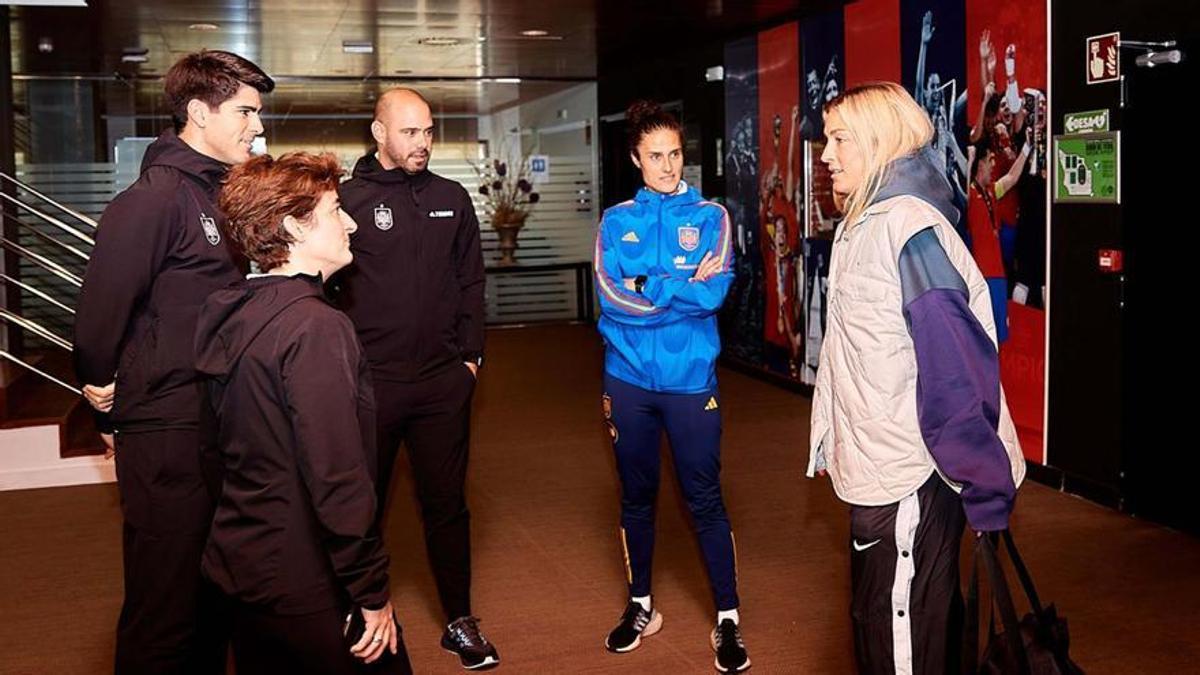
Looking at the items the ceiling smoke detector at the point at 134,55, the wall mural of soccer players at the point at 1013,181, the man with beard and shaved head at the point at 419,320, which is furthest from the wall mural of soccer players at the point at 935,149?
the ceiling smoke detector at the point at 134,55

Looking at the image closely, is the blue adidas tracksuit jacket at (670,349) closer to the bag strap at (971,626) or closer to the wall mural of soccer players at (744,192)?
the bag strap at (971,626)

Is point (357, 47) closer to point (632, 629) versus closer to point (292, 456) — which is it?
point (632, 629)

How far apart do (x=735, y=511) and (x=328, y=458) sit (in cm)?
389

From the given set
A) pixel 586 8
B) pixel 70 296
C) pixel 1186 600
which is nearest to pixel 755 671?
pixel 1186 600

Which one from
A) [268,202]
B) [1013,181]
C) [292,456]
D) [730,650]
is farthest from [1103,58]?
[292,456]

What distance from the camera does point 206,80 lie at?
125 inches

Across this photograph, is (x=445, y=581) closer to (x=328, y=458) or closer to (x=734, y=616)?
(x=734, y=616)

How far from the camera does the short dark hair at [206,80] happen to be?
3.17m

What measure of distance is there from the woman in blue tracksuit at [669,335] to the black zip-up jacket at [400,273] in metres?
0.49

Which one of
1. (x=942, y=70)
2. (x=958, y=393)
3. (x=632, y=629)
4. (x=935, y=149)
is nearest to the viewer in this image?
(x=958, y=393)

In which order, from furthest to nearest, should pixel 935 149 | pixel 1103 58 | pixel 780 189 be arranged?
pixel 780 189 < pixel 935 149 < pixel 1103 58

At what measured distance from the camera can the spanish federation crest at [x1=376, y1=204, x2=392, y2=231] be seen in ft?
12.9

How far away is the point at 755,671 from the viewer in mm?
4027

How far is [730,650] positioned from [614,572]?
1183 mm
